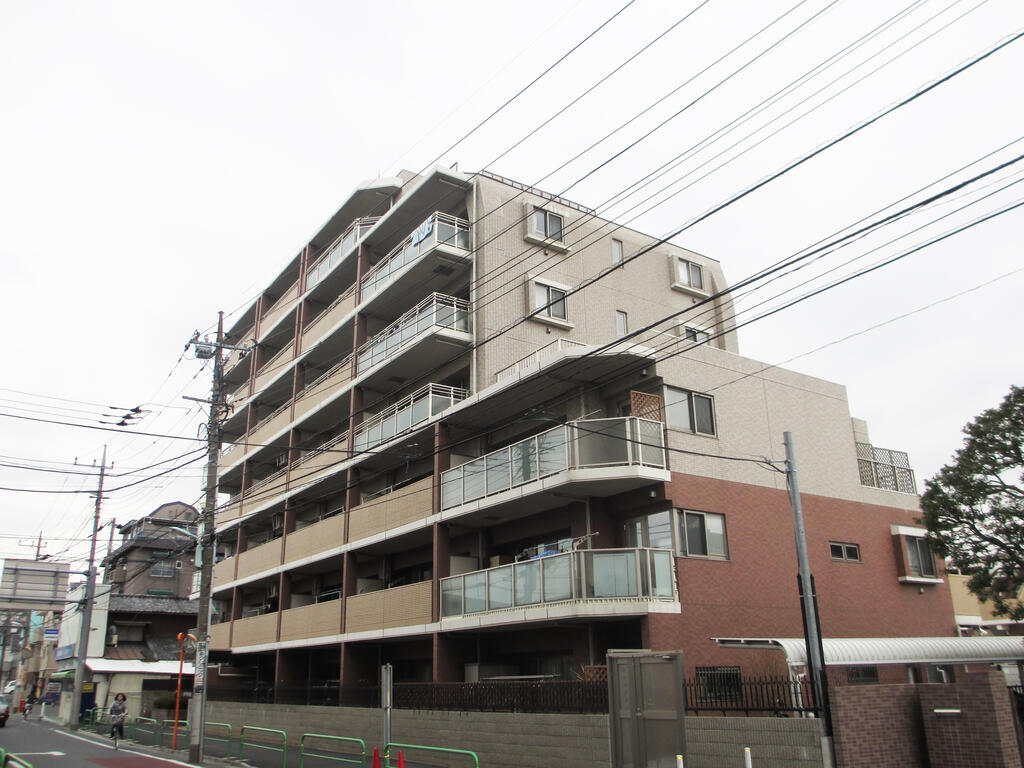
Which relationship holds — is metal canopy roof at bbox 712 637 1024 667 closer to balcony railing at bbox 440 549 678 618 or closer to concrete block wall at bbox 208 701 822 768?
balcony railing at bbox 440 549 678 618

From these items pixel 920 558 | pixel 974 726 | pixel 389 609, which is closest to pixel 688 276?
pixel 920 558

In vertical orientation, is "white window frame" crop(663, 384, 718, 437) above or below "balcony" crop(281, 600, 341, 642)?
above

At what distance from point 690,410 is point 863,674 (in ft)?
28.8

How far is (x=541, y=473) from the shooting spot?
65.5 feet

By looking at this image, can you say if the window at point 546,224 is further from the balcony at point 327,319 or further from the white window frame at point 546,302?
the balcony at point 327,319

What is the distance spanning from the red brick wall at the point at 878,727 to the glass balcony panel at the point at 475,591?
9677mm

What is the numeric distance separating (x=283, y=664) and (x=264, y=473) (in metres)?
12.3

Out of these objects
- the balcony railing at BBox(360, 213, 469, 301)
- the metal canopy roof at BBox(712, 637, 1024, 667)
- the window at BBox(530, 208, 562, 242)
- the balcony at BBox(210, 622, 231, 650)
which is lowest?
the metal canopy roof at BBox(712, 637, 1024, 667)

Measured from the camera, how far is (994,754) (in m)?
12.5

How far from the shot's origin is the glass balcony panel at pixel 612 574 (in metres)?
17.9

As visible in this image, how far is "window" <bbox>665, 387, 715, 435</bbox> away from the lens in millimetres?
20547

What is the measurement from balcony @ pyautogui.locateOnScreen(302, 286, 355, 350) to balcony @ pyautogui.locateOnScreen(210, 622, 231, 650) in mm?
13095

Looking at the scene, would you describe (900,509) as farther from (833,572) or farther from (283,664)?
(283,664)

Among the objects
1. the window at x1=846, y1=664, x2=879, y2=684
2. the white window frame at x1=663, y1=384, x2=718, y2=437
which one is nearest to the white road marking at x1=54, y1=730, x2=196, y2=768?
the white window frame at x1=663, y1=384, x2=718, y2=437
